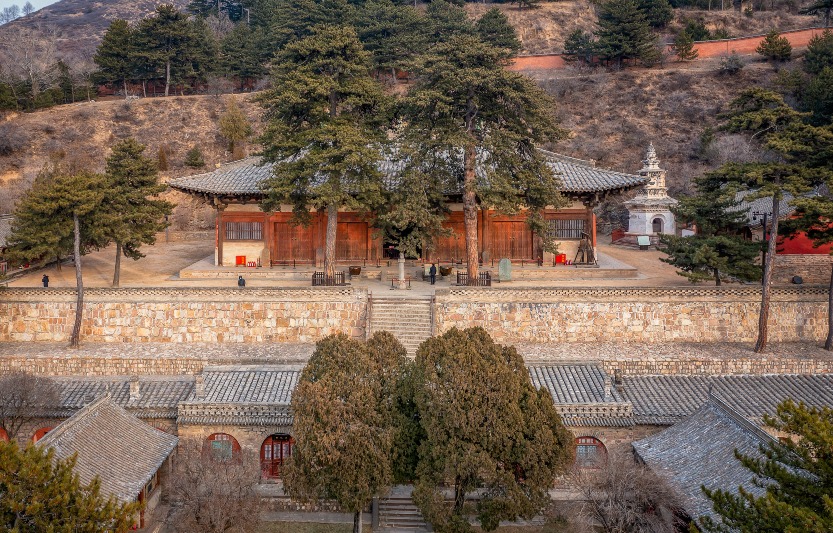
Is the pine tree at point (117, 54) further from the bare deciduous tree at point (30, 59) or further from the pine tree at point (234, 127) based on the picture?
the pine tree at point (234, 127)

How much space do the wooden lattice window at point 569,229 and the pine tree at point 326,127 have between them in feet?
28.2

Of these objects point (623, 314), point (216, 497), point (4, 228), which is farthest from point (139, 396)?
point (4, 228)

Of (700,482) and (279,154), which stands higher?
(279,154)

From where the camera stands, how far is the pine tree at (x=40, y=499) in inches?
413

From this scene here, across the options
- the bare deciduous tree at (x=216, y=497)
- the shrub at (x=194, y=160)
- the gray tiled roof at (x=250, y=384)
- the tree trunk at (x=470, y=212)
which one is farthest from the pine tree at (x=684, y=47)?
the bare deciduous tree at (x=216, y=497)

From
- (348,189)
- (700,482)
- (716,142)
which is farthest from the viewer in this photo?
(716,142)

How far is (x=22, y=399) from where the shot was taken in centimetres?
1775

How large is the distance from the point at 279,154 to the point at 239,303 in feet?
20.2

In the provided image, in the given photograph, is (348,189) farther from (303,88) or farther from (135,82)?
(135,82)

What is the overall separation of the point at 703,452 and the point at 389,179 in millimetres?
17736

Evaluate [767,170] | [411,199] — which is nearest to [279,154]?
[411,199]

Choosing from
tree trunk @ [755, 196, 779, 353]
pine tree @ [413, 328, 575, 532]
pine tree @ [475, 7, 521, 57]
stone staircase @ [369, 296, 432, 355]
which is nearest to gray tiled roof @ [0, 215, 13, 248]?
stone staircase @ [369, 296, 432, 355]

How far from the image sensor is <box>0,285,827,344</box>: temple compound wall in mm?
24156

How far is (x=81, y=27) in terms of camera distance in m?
102
